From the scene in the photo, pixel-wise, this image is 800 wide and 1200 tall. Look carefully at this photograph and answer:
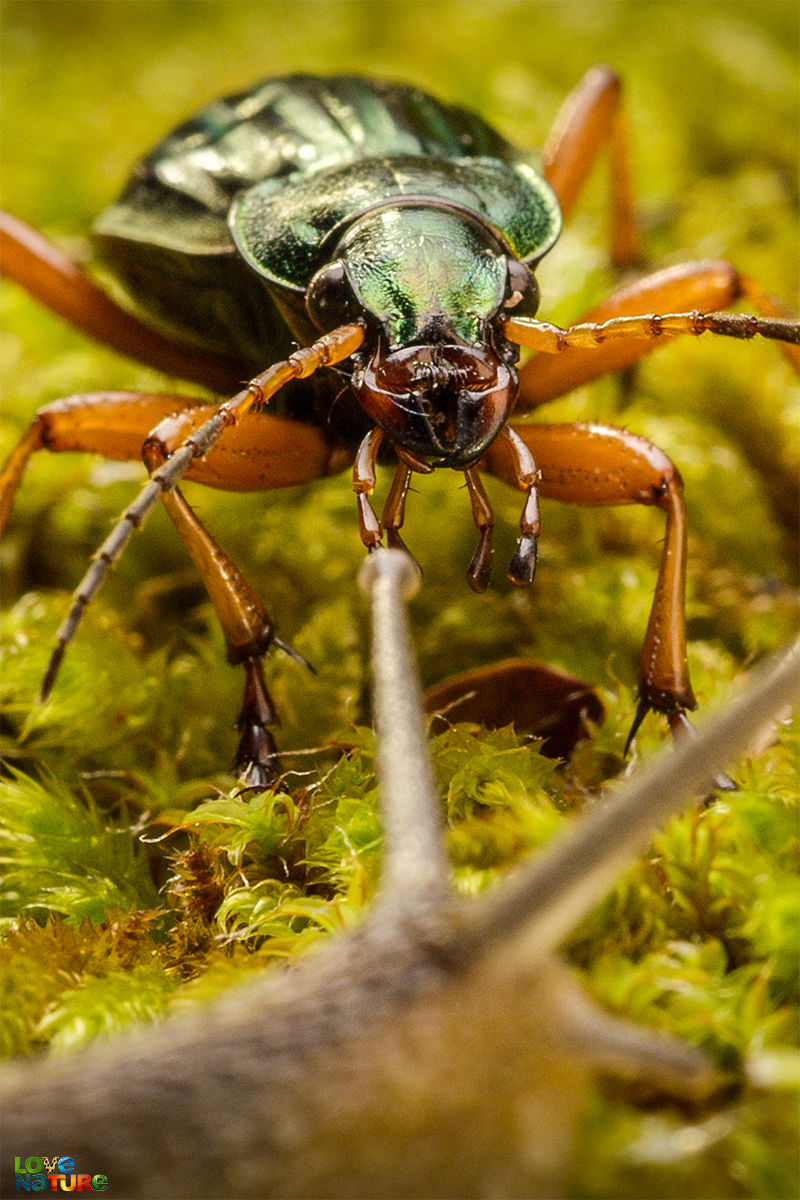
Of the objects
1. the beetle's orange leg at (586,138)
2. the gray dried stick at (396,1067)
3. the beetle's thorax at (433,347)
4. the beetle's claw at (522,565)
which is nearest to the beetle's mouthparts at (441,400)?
the beetle's thorax at (433,347)

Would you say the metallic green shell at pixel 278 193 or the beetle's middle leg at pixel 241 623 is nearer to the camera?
the beetle's middle leg at pixel 241 623

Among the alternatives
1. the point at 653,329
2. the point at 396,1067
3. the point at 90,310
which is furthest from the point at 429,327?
the point at 90,310

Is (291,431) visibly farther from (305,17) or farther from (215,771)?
(305,17)

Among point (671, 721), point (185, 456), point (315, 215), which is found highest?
point (315, 215)

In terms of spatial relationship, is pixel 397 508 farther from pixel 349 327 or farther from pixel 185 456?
pixel 185 456

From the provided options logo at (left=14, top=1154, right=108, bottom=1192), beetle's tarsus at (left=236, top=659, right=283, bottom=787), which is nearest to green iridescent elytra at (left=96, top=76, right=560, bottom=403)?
beetle's tarsus at (left=236, top=659, right=283, bottom=787)

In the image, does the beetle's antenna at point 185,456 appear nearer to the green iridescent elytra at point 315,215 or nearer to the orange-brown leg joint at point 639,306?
the green iridescent elytra at point 315,215
